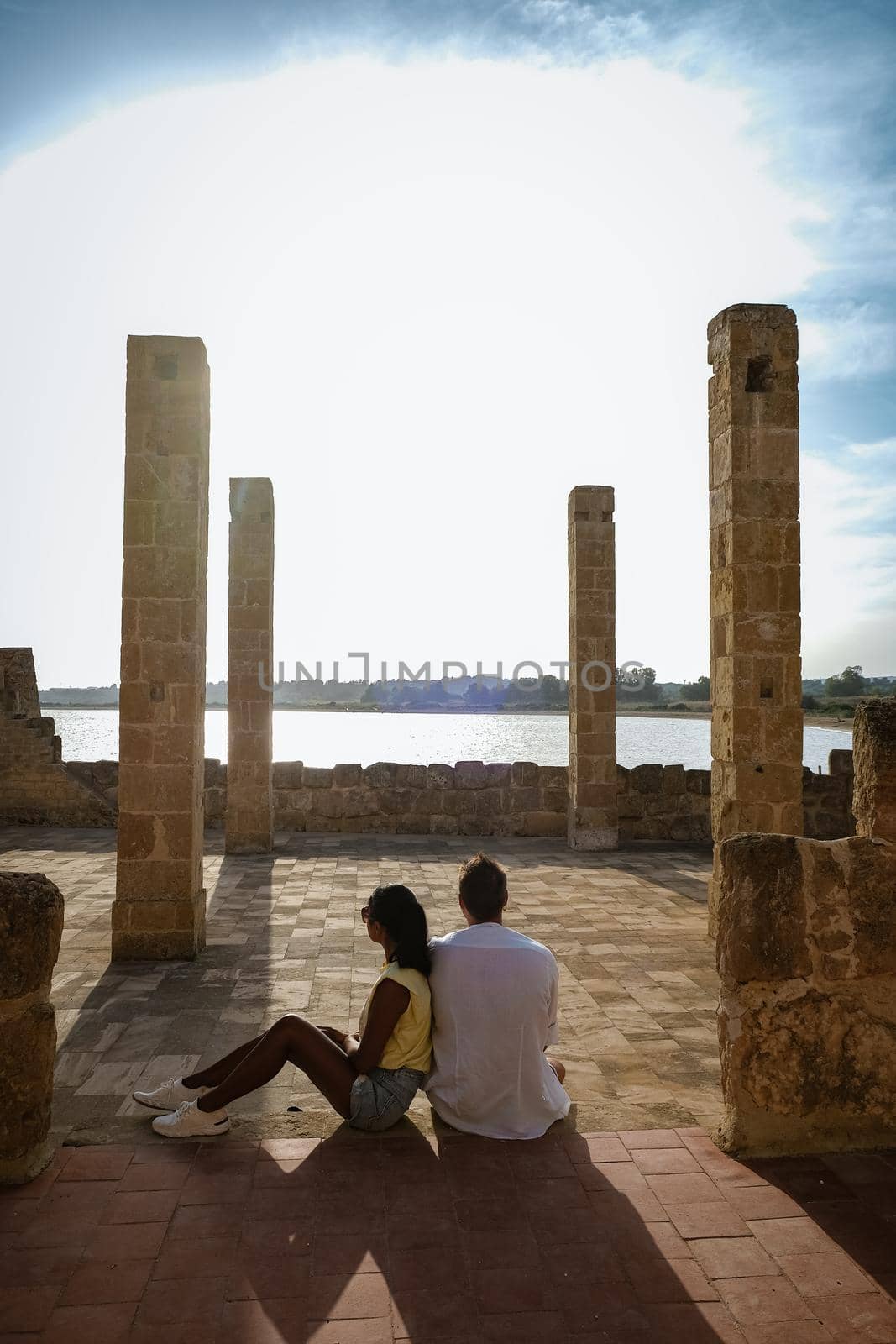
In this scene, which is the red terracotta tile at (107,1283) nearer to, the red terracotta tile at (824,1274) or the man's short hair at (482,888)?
the man's short hair at (482,888)

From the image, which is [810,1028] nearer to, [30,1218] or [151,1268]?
[151,1268]

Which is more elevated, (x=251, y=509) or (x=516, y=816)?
(x=251, y=509)

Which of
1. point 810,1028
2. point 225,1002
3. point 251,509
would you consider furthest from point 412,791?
point 810,1028

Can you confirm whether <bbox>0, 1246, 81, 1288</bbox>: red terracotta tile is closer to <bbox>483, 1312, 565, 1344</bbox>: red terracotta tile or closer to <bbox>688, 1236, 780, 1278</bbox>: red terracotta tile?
<bbox>483, 1312, 565, 1344</bbox>: red terracotta tile

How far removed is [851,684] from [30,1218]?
85.6 m

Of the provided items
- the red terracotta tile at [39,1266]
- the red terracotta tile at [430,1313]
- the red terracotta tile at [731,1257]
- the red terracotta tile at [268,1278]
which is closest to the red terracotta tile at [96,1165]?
the red terracotta tile at [39,1266]

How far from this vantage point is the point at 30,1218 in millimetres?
3051

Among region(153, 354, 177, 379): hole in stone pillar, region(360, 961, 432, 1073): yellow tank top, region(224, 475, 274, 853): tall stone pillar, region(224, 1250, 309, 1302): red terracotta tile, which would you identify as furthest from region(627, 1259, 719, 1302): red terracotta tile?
region(224, 475, 274, 853): tall stone pillar

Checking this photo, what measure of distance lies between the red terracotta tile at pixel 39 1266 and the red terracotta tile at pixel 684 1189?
6.35 feet

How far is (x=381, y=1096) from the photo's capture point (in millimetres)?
3680

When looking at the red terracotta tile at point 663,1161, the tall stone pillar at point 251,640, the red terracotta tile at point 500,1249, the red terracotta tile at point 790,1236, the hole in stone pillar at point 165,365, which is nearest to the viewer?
the red terracotta tile at point 500,1249

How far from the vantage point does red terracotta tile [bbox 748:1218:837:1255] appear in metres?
2.93

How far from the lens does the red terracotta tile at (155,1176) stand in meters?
3.28

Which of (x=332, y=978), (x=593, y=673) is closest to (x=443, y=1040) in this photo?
(x=332, y=978)
